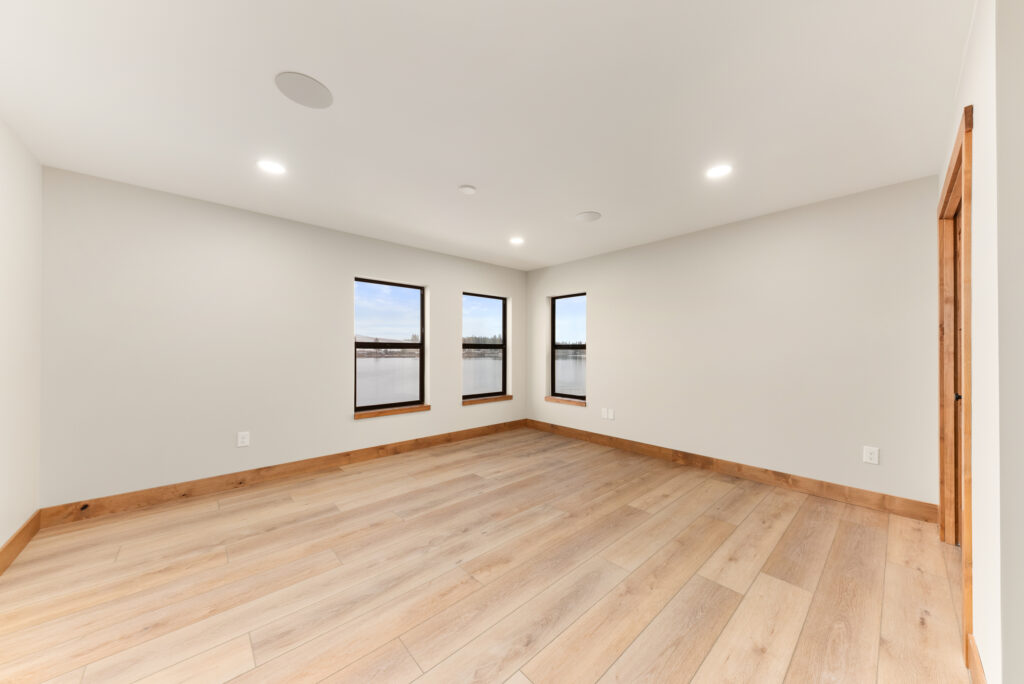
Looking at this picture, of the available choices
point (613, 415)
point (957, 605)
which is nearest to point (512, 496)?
point (613, 415)

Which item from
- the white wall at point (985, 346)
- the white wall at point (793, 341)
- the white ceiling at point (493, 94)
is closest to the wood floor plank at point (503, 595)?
the white wall at point (985, 346)

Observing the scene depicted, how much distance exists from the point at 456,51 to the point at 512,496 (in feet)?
9.14

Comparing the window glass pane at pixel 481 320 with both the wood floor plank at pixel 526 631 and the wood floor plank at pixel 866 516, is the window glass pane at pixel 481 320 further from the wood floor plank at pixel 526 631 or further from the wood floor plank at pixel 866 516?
the wood floor plank at pixel 866 516

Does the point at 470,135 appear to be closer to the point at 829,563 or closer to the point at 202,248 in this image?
the point at 202,248

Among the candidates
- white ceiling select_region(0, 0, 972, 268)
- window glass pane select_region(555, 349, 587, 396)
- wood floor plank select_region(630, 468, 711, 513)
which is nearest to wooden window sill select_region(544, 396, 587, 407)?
window glass pane select_region(555, 349, 587, 396)

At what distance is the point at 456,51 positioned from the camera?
4.83 ft

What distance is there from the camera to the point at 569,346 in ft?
16.8

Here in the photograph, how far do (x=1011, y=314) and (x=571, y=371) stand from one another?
4.16 metres

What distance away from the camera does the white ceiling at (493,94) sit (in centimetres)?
Result: 133

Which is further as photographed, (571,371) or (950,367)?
(571,371)

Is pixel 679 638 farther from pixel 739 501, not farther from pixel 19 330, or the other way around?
pixel 19 330

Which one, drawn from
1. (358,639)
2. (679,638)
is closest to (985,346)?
(679,638)

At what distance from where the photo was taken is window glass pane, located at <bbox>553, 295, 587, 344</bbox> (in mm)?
4941

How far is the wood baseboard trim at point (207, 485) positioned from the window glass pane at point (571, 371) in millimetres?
1955
